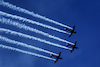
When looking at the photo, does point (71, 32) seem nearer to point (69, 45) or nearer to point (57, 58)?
point (69, 45)

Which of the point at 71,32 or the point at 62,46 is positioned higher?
the point at 71,32

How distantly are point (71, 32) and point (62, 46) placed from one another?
343 inches

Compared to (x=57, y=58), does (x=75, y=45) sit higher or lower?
higher

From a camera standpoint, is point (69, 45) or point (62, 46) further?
point (69, 45)

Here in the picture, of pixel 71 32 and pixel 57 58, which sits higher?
pixel 71 32

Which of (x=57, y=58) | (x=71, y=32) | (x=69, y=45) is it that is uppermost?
(x=71, y=32)

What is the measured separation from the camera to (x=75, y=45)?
62188mm

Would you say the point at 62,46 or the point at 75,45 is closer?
the point at 62,46

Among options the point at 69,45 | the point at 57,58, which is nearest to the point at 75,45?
the point at 69,45

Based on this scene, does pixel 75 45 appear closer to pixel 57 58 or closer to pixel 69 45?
pixel 69 45

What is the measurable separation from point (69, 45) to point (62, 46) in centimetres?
780

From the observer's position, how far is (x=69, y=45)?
6041cm

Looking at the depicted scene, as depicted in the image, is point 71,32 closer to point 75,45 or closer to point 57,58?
point 75,45

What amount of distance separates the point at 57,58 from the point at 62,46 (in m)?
8.89
